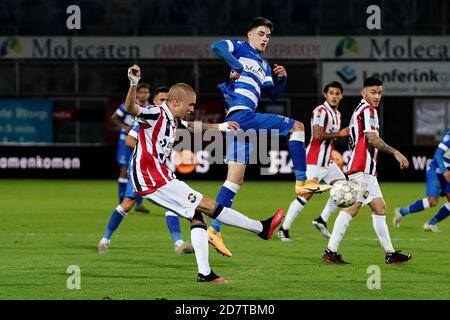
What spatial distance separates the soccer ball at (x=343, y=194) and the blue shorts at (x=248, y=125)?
1.06 metres

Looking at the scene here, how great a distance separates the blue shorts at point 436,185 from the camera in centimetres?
1633

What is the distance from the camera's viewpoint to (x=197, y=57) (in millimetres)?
37094

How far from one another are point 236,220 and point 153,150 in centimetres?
98

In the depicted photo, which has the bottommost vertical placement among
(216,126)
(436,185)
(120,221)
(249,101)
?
(436,185)

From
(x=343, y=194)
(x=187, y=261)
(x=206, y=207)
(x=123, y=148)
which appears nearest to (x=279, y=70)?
(x=343, y=194)

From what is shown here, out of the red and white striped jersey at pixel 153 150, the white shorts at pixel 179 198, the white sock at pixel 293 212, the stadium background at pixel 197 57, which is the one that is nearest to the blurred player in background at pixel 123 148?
the white sock at pixel 293 212

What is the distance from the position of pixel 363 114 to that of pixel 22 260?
155 inches

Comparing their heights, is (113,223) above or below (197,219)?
below

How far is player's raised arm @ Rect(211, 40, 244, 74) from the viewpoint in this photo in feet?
37.7

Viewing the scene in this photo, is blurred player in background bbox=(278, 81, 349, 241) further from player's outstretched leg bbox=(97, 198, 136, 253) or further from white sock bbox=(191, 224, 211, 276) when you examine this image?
white sock bbox=(191, 224, 211, 276)

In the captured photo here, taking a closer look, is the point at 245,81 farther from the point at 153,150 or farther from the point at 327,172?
the point at 327,172
